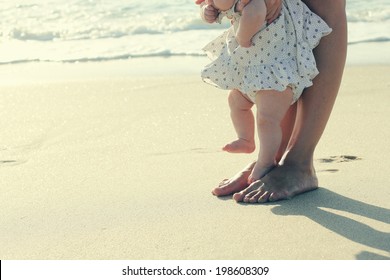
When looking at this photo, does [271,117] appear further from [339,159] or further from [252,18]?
[339,159]

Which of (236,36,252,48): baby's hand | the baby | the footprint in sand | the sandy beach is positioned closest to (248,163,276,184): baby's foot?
the baby

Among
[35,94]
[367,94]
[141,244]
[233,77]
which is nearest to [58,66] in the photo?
[35,94]

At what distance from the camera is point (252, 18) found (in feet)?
11.1

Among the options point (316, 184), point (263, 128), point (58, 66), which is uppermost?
point (263, 128)

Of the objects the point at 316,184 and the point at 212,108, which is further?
the point at 212,108

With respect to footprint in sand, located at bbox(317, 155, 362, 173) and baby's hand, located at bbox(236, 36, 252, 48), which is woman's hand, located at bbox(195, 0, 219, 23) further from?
footprint in sand, located at bbox(317, 155, 362, 173)

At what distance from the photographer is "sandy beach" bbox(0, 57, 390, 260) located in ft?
10.1

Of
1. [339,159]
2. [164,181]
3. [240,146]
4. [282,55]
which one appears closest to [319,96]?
[282,55]

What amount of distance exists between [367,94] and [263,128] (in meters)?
2.41

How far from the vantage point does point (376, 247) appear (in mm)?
2979

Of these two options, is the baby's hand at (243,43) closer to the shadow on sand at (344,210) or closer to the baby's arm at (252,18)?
the baby's arm at (252,18)

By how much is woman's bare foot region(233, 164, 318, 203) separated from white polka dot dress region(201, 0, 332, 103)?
0.30 m
